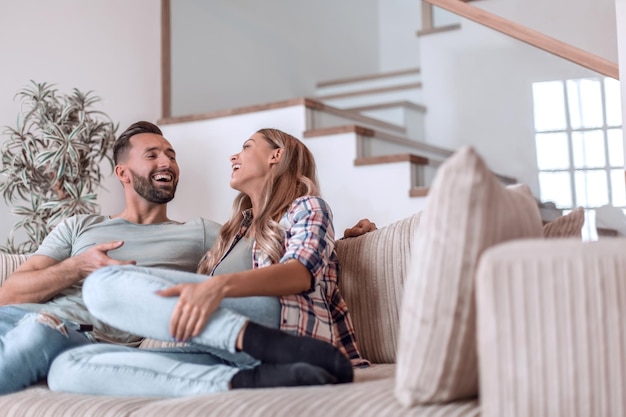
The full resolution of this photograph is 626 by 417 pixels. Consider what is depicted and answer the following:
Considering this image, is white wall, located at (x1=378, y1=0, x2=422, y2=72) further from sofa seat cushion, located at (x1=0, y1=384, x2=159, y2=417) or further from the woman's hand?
sofa seat cushion, located at (x1=0, y1=384, x2=159, y2=417)

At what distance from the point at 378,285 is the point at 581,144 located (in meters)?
1.41

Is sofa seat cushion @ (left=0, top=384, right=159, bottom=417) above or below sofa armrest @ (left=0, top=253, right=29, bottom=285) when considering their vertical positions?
below

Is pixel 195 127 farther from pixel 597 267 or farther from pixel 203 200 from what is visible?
pixel 597 267

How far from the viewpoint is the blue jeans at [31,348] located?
1805 millimetres

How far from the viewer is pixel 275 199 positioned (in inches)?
83.7

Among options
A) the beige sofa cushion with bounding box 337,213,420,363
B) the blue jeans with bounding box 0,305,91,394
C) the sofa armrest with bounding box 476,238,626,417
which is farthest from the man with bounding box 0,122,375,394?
the sofa armrest with bounding box 476,238,626,417

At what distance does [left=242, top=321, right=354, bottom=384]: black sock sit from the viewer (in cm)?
150

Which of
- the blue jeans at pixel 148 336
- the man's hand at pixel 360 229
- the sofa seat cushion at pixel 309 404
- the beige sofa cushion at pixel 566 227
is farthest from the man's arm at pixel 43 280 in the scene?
the beige sofa cushion at pixel 566 227

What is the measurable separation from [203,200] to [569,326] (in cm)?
302

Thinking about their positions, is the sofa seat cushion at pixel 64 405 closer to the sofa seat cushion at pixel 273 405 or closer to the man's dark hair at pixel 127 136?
the sofa seat cushion at pixel 273 405

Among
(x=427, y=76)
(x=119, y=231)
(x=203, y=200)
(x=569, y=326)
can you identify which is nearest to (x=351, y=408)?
(x=569, y=326)

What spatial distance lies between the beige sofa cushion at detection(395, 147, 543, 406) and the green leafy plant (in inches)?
91.8

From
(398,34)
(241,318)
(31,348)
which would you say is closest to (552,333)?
(241,318)

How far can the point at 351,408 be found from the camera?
1.23 meters
